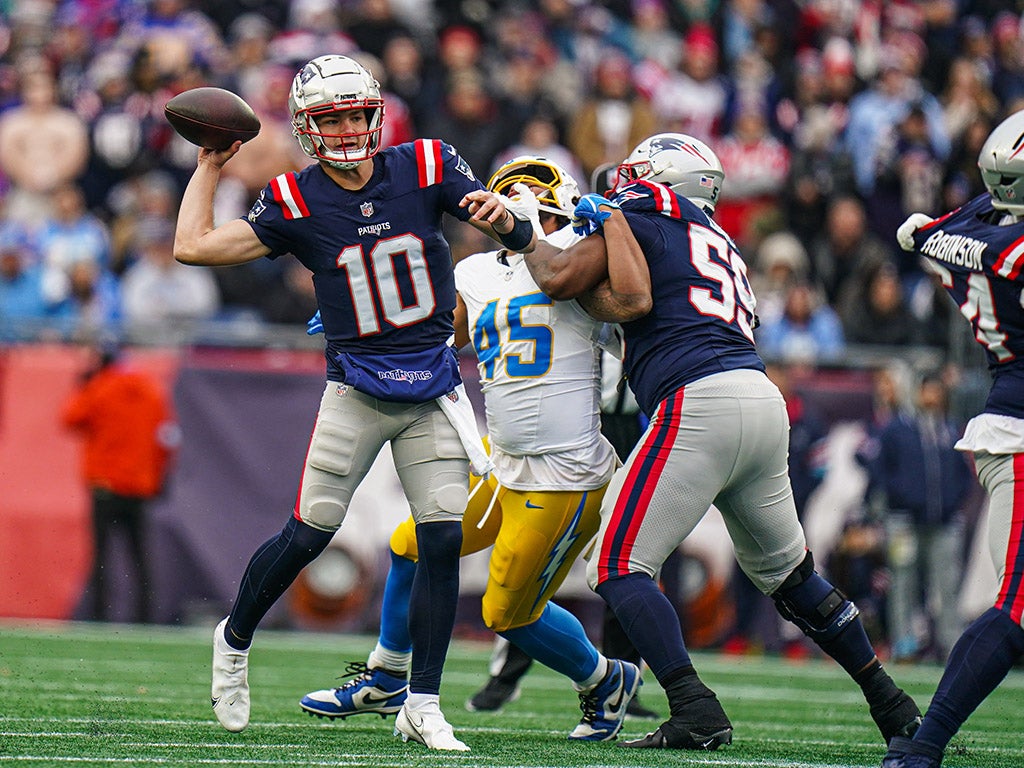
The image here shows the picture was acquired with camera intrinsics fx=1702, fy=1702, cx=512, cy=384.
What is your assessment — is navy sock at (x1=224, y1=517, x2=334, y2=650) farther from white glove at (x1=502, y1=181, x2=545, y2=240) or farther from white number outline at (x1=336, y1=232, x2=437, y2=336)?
white glove at (x1=502, y1=181, x2=545, y2=240)

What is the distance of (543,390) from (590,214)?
2.20ft

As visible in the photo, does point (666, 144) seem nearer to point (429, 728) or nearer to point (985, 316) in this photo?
Answer: point (985, 316)

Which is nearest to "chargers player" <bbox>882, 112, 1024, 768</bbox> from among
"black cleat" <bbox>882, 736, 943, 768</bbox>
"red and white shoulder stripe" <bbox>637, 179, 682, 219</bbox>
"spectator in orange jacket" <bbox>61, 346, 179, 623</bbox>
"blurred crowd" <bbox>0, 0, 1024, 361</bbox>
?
"black cleat" <bbox>882, 736, 943, 768</bbox>

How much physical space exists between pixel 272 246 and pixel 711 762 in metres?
2.00

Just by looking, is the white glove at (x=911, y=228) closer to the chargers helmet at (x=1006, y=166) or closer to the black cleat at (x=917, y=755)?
the chargers helmet at (x=1006, y=166)

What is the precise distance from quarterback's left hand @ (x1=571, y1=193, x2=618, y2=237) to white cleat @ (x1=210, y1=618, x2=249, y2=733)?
1677mm

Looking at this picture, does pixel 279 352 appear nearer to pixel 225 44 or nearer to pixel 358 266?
pixel 225 44

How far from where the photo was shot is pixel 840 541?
10344mm

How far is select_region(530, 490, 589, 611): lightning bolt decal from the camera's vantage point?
5.49m

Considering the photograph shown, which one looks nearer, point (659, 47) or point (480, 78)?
point (480, 78)

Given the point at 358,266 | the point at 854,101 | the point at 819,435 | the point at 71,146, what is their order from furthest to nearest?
the point at 854,101 < the point at 71,146 < the point at 819,435 < the point at 358,266

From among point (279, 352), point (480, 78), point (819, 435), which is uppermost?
point (480, 78)

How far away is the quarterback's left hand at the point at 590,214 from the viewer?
515 centimetres

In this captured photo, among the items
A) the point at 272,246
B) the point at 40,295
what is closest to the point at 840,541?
the point at 40,295
